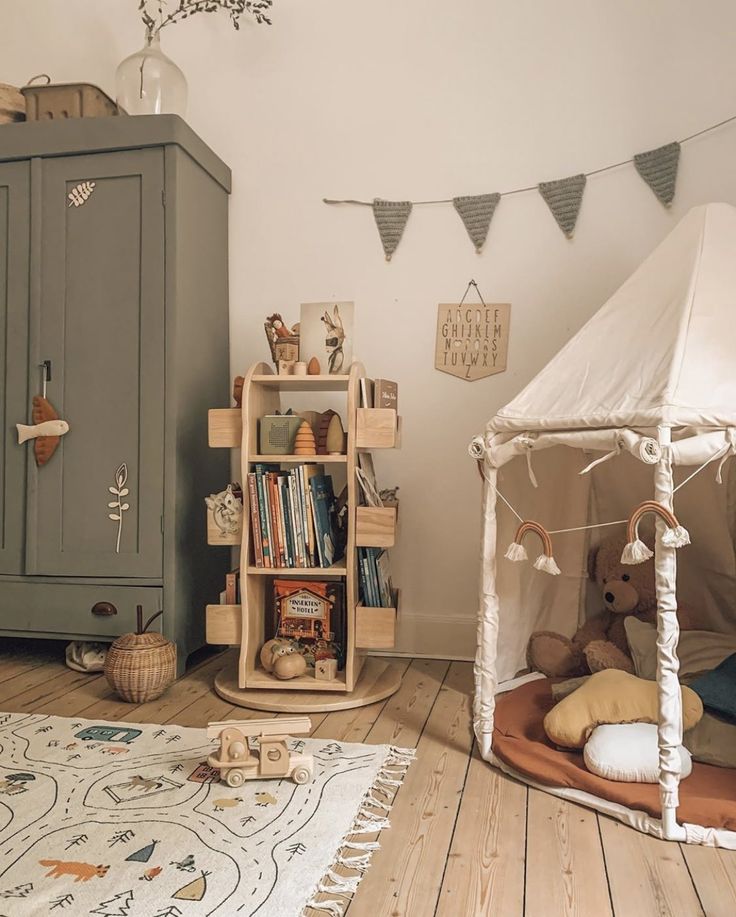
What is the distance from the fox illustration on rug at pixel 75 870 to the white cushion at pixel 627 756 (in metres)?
1.06

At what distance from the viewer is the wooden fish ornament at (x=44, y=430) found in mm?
2820

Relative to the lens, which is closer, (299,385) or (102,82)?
(299,385)

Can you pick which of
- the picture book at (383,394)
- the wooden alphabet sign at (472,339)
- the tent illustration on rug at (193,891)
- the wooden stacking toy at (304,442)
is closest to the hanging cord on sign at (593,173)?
the wooden alphabet sign at (472,339)

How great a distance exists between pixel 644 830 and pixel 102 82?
10.7ft

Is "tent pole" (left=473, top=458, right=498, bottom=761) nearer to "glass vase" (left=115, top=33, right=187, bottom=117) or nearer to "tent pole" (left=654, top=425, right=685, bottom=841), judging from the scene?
"tent pole" (left=654, top=425, right=685, bottom=841)

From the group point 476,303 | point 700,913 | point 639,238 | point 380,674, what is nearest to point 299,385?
point 476,303

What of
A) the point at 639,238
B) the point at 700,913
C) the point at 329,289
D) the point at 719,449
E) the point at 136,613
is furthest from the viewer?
the point at 329,289

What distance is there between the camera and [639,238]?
9.63 feet

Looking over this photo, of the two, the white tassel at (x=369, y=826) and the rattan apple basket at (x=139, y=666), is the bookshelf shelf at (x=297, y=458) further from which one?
the white tassel at (x=369, y=826)

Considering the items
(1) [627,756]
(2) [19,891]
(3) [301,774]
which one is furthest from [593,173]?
(2) [19,891]

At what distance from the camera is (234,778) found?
1.86 m

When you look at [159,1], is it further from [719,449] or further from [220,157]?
[719,449]

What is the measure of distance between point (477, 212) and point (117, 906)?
2.46m

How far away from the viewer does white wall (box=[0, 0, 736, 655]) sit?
2924 mm
